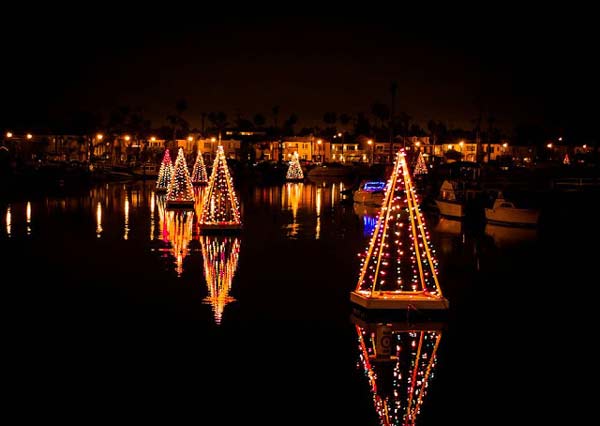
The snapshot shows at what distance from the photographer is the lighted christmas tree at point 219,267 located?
1798 centimetres

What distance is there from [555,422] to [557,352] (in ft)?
12.6

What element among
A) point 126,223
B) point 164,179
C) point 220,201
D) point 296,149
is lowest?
point 126,223

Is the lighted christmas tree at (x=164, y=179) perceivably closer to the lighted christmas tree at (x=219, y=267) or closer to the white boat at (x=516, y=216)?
the white boat at (x=516, y=216)

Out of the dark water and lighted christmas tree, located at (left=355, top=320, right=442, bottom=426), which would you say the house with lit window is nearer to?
the dark water

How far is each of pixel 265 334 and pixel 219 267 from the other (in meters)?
7.74

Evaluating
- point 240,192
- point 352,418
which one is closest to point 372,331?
point 352,418

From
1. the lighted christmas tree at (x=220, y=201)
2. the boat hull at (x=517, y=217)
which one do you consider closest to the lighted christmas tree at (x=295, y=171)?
the boat hull at (x=517, y=217)

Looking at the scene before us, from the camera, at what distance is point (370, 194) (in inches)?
1858

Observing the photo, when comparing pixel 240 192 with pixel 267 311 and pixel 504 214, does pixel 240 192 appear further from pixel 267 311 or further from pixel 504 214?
pixel 267 311

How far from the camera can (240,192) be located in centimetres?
6200

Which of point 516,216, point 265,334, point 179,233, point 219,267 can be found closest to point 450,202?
point 516,216

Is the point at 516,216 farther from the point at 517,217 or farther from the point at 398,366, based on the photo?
the point at 398,366

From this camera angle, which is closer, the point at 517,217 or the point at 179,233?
the point at 179,233

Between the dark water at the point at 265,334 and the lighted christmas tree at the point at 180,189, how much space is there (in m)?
12.6
